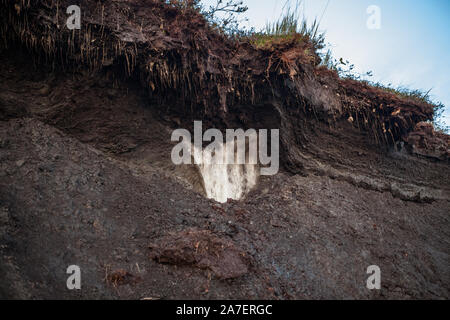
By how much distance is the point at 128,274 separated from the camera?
3.22 metres

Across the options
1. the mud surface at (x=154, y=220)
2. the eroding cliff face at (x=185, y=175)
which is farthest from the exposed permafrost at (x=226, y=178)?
the mud surface at (x=154, y=220)

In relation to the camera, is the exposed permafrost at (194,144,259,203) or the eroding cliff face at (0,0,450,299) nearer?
the eroding cliff face at (0,0,450,299)

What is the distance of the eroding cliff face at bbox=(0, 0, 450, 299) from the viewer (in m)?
3.37

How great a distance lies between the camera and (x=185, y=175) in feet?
16.3

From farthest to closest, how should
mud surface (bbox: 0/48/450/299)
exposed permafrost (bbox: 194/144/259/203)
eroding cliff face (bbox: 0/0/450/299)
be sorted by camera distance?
exposed permafrost (bbox: 194/144/259/203) < eroding cliff face (bbox: 0/0/450/299) < mud surface (bbox: 0/48/450/299)

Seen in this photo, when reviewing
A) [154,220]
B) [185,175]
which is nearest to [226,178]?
[185,175]

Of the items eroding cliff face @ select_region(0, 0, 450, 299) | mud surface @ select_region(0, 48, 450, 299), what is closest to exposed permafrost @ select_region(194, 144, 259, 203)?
eroding cliff face @ select_region(0, 0, 450, 299)

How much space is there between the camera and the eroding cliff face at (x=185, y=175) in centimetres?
337

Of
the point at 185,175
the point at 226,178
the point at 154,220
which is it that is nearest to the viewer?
the point at 154,220

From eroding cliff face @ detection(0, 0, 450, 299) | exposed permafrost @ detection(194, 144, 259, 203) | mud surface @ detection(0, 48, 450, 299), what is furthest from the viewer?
exposed permafrost @ detection(194, 144, 259, 203)

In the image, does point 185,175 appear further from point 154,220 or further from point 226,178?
point 154,220

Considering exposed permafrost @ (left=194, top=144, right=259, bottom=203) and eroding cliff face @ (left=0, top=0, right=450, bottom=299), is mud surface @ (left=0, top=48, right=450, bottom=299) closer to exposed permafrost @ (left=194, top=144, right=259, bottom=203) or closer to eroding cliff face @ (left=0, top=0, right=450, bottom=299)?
eroding cliff face @ (left=0, top=0, right=450, bottom=299)

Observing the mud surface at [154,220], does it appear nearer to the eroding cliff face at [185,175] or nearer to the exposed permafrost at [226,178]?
the eroding cliff face at [185,175]
